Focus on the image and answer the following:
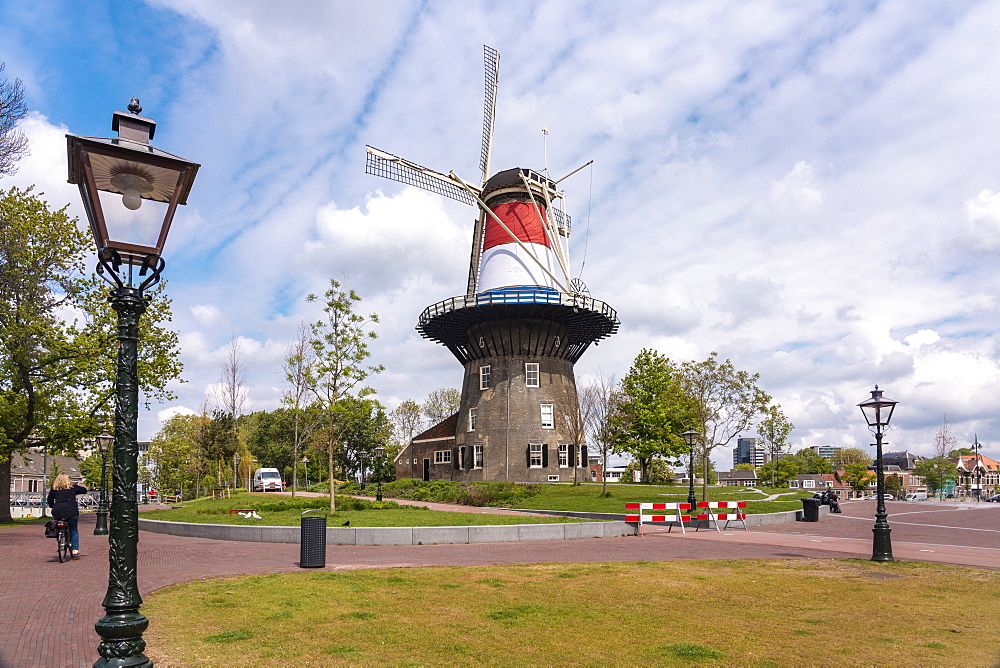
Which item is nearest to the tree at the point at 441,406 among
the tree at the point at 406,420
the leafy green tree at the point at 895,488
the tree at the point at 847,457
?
the tree at the point at 406,420

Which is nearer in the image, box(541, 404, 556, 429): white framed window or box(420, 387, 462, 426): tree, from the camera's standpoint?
box(541, 404, 556, 429): white framed window

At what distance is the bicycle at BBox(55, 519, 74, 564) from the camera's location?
13852mm

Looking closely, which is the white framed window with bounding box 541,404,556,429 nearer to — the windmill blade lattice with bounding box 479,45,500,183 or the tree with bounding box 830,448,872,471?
the windmill blade lattice with bounding box 479,45,500,183

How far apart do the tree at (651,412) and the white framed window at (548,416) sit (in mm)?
4310

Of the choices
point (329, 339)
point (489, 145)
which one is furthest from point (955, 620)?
point (489, 145)

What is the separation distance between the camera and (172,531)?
66.9 ft

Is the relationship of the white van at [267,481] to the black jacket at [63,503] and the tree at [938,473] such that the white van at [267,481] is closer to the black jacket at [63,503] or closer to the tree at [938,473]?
the black jacket at [63,503]

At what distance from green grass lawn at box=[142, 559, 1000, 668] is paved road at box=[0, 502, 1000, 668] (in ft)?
3.12

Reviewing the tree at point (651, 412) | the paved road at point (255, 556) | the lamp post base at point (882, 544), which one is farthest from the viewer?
the tree at point (651, 412)

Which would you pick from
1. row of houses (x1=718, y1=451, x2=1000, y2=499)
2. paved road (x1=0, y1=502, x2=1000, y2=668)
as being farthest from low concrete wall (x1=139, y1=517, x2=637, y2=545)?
row of houses (x1=718, y1=451, x2=1000, y2=499)

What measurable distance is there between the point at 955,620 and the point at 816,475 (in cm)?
11470

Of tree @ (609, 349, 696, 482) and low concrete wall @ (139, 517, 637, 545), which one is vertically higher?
tree @ (609, 349, 696, 482)

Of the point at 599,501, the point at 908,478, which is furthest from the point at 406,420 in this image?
the point at 908,478

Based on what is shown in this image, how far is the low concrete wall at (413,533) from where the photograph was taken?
1747 cm
